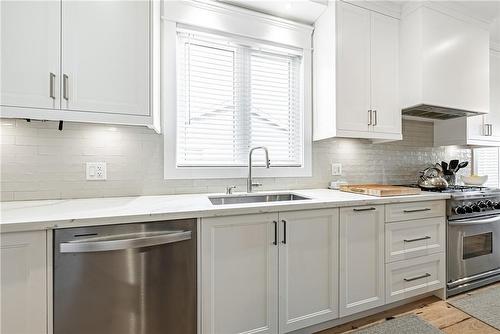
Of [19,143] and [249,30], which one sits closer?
[19,143]

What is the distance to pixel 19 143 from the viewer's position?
152 cm

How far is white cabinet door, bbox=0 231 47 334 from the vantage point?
3.34 ft

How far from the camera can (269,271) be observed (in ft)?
4.81

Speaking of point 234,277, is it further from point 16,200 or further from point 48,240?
point 16,200

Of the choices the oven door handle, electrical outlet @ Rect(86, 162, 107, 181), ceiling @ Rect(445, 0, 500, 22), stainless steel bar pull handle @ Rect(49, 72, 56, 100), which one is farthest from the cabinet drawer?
stainless steel bar pull handle @ Rect(49, 72, 56, 100)

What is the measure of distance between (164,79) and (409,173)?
9.20ft

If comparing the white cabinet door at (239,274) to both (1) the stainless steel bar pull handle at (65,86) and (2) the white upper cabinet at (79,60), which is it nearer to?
(2) the white upper cabinet at (79,60)

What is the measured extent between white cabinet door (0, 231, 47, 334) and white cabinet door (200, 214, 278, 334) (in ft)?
2.34

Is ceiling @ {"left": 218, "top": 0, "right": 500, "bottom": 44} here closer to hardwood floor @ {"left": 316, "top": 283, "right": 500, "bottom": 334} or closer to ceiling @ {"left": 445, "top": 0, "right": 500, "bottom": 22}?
ceiling @ {"left": 445, "top": 0, "right": 500, "bottom": 22}

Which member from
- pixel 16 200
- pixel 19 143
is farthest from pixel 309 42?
pixel 16 200

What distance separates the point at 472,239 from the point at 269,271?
199 cm

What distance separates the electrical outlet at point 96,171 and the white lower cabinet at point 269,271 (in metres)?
0.93

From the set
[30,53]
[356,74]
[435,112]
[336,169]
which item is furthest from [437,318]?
[30,53]

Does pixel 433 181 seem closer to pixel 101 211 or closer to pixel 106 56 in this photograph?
pixel 101 211
